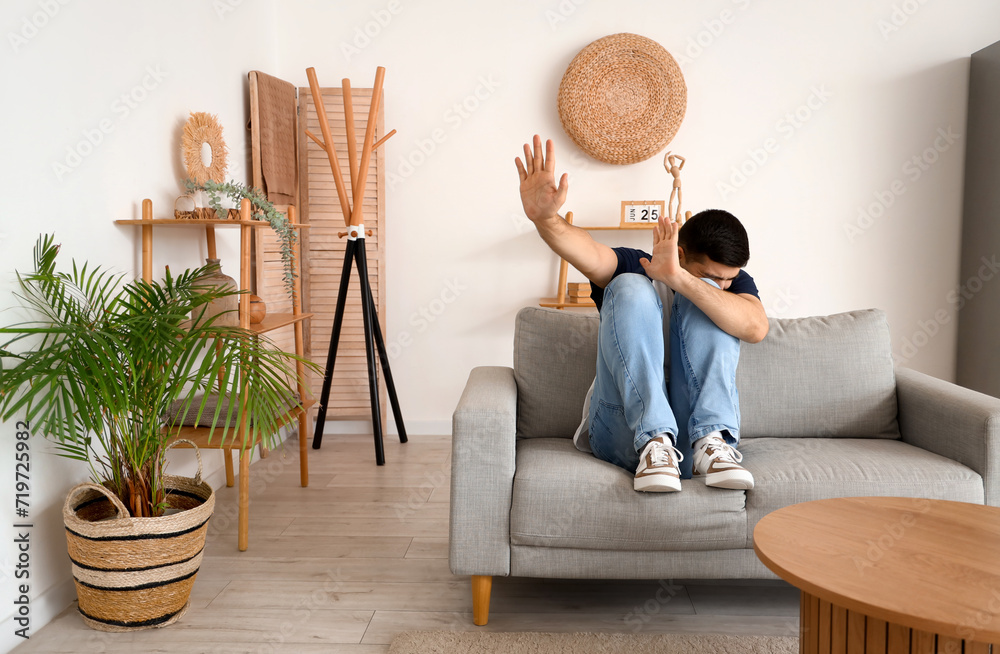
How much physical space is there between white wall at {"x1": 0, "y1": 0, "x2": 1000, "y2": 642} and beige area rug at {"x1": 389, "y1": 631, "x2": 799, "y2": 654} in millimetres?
2105

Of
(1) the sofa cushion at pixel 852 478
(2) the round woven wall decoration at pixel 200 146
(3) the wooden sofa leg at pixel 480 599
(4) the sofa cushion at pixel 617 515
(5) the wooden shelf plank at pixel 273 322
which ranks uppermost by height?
(2) the round woven wall decoration at pixel 200 146

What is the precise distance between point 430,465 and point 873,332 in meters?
1.85

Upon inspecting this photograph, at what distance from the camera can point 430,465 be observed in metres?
3.17

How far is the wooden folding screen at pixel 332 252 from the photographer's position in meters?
3.59

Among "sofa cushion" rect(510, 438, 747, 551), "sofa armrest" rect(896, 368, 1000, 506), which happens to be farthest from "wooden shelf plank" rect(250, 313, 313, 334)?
"sofa armrest" rect(896, 368, 1000, 506)

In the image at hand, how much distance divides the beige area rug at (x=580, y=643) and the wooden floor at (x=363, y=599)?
0.06m

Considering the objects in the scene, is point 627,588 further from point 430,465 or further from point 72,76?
point 72,76

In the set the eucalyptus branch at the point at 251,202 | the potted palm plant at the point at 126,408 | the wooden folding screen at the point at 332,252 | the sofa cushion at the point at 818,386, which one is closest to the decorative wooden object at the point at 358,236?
the wooden folding screen at the point at 332,252

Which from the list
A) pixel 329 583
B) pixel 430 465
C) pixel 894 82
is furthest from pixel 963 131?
pixel 329 583

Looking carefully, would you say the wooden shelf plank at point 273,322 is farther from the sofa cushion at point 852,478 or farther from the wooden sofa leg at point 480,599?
the sofa cushion at point 852,478

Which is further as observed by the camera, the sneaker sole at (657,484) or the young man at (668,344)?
the young man at (668,344)

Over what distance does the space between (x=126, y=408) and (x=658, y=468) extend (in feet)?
4.14

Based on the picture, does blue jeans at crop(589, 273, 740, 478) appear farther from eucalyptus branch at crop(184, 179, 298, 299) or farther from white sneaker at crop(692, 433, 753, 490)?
eucalyptus branch at crop(184, 179, 298, 299)

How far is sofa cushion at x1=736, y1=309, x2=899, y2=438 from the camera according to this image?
213cm
